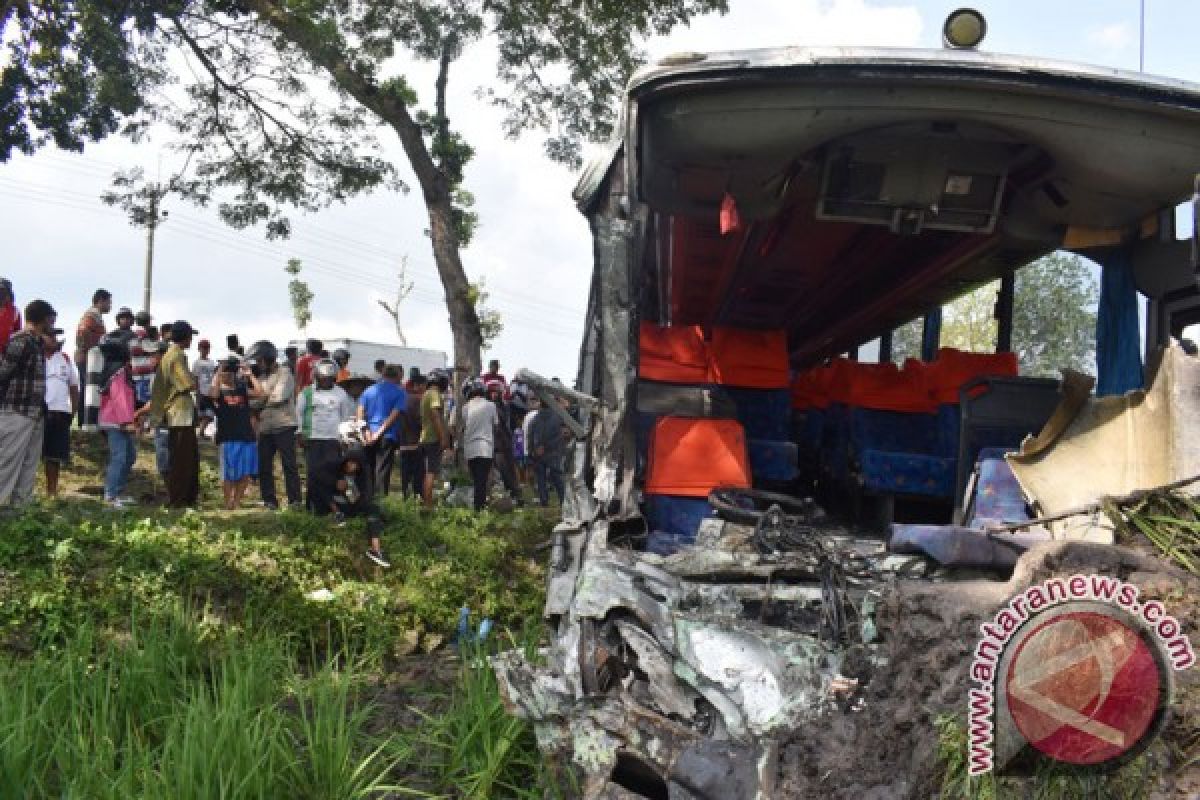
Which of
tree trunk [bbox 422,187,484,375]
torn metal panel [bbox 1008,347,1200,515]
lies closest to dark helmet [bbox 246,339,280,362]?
tree trunk [bbox 422,187,484,375]

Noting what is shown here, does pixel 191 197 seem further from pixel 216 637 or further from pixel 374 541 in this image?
pixel 216 637

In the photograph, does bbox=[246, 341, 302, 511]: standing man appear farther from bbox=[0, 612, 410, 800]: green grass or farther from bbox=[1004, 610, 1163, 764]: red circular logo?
bbox=[1004, 610, 1163, 764]: red circular logo

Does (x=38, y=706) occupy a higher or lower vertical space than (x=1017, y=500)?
lower

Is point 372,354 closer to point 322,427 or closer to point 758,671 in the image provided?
point 322,427

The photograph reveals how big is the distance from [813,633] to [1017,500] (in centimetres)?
190

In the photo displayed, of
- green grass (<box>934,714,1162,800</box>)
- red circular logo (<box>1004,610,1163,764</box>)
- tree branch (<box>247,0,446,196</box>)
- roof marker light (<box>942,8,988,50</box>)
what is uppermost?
tree branch (<box>247,0,446,196</box>)

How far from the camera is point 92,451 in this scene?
1256cm

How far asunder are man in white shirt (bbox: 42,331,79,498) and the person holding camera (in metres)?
1.35

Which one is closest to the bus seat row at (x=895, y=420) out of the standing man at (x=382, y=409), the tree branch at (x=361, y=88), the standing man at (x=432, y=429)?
the standing man at (x=382, y=409)

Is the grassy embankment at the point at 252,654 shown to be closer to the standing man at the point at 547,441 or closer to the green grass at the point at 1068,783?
the green grass at the point at 1068,783

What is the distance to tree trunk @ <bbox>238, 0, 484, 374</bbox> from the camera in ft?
44.8

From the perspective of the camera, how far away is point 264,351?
35.7ft

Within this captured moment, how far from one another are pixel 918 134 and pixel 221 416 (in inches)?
320

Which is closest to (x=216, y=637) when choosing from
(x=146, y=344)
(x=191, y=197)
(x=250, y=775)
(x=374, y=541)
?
(x=374, y=541)
